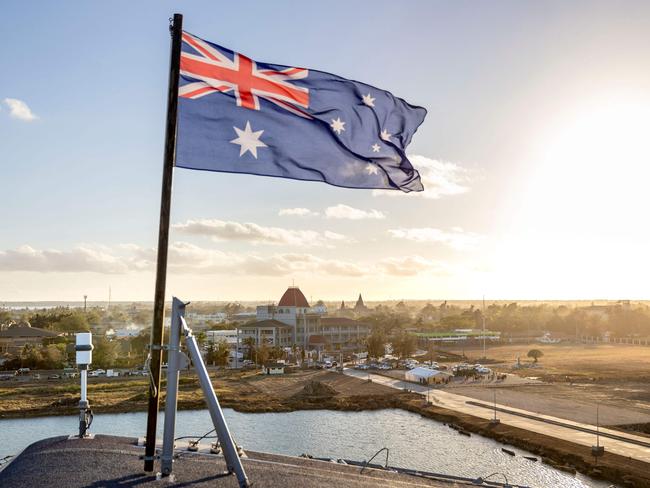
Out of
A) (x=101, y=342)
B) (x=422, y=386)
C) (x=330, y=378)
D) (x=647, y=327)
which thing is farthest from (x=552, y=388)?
(x=647, y=327)

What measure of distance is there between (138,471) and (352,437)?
36301 millimetres

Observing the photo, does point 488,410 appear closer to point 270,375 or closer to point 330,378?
point 330,378

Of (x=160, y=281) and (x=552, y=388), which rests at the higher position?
(x=160, y=281)

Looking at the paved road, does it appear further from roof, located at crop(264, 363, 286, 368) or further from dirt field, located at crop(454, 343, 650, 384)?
dirt field, located at crop(454, 343, 650, 384)

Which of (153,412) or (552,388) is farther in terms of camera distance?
(552,388)

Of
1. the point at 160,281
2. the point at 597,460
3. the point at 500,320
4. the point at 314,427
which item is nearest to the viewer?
the point at 160,281

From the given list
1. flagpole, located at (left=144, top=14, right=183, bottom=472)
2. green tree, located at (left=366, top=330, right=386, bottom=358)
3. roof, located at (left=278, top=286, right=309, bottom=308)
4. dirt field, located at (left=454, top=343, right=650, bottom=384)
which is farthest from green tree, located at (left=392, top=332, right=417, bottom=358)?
flagpole, located at (left=144, top=14, right=183, bottom=472)

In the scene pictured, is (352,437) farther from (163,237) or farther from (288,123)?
(163,237)

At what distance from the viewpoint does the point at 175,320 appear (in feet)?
29.0

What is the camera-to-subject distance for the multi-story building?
10044 centimetres

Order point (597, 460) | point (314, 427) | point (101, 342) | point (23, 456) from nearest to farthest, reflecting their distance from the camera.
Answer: point (23, 456) → point (597, 460) → point (314, 427) → point (101, 342)

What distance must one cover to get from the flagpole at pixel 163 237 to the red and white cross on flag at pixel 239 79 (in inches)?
15.5

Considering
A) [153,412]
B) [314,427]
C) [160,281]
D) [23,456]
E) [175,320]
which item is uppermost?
[160,281]

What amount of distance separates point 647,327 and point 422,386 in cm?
10627
